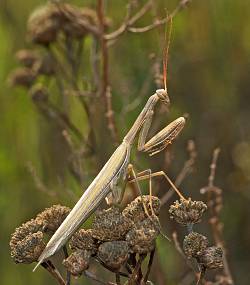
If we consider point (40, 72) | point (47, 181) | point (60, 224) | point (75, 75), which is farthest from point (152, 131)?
point (60, 224)

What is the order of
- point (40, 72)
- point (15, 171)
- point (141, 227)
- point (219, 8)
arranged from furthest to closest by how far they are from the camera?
point (219, 8)
point (15, 171)
point (40, 72)
point (141, 227)

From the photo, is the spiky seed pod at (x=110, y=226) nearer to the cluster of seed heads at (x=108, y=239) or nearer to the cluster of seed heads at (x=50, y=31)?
the cluster of seed heads at (x=108, y=239)

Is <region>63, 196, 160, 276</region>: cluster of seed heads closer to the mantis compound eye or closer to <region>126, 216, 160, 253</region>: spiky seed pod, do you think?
<region>126, 216, 160, 253</region>: spiky seed pod

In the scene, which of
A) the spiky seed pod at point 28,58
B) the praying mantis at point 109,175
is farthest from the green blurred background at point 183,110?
the praying mantis at point 109,175

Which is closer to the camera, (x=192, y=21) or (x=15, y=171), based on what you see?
(x=15, y=171)

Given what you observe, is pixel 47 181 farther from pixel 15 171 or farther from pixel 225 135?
pixel 225 135

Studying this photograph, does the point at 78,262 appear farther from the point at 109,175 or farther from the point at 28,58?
the point at 28,58

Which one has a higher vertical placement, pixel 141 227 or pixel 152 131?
pixel 141 227
